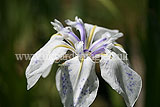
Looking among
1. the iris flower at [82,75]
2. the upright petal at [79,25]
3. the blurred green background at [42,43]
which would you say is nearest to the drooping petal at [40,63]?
the iris flower at [82,75]

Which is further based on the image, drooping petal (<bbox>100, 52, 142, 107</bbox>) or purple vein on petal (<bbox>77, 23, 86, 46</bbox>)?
purple vein on petal (<bbox>77, 23, 86, 46</bbox>)

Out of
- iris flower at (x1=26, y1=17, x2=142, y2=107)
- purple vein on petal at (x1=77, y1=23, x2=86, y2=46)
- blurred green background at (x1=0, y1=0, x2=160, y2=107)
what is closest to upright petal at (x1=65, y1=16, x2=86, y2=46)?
purple vein on petal at (x1=77, y1=23, x2=86, y2=46)

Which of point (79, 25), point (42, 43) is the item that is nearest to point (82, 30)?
point (79, 25)

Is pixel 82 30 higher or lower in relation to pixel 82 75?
higher

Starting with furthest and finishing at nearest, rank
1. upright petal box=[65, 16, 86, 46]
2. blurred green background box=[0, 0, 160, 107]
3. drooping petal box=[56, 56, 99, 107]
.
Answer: blurred green background box=[0, 0, 160, 107]
upright petal box=[65, 16, 86, 46]
drooping petal box=[56, 56, 99, 107]

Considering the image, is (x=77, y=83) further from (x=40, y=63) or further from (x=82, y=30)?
(x=82, y=30)

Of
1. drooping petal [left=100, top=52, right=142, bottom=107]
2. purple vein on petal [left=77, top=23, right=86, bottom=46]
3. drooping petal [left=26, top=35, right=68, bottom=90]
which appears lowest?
drooping petal [left=100, top=52, right=142, bottom=107]

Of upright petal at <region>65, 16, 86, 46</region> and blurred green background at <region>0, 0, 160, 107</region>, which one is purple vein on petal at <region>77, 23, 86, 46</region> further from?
blurred green background at <region>0, 0, 160, 107</region>
